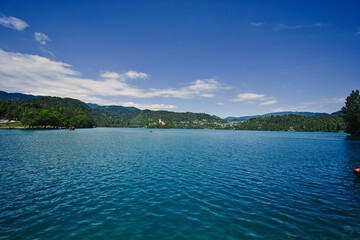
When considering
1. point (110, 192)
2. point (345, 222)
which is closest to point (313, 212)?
point (345, 222)

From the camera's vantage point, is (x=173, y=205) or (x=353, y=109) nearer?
(x=173, y=205)

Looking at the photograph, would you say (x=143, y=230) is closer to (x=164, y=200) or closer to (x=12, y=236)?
(x=164, y=200)

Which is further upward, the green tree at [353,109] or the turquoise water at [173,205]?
the green tree at [353,109]

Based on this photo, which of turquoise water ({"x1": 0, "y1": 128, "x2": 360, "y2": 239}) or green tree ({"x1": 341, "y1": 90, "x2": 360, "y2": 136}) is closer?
turquoise water ({"x1": 0, "y1": 128, "x2": 360, "y2": 239})

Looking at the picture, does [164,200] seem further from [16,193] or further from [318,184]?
[318,184]

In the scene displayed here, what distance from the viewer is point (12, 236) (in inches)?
456

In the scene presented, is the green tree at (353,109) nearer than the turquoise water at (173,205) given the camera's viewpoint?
No

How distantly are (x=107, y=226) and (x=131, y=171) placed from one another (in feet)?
54.9

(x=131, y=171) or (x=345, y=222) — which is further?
(x=131, y=171)

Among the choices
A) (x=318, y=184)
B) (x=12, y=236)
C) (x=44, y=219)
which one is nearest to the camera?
(x=12, y=236)

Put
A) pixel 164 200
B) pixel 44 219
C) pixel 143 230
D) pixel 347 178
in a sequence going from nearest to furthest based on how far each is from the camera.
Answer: pixel 143 230 < pixel 44 219 < pixel 164 200 < pixel 347 178

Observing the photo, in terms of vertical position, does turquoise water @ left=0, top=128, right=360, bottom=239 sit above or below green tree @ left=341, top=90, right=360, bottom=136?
below

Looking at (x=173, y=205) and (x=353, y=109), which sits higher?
(x=353, y=109)

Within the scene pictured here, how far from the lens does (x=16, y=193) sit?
1897 cm
